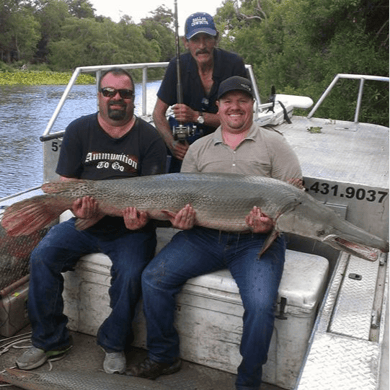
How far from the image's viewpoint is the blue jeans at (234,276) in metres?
2.89

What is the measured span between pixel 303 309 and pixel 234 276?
0.45m

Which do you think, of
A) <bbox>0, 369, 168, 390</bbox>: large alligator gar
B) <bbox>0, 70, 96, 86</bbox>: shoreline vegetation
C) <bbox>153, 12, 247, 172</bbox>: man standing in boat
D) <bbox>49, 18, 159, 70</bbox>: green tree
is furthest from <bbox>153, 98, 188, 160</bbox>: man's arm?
<bbox>49, 18, 159, 70</bbox>: green tree

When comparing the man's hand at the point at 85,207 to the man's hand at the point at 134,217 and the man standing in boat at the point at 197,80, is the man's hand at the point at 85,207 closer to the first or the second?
the man's hand at the point at 134,217

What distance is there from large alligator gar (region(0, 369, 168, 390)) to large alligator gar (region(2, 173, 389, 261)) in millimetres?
916

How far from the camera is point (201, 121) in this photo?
452 centimetres

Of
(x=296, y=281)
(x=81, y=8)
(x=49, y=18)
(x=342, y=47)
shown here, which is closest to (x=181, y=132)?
(x=296, y=281)

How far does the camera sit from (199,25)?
4457mm

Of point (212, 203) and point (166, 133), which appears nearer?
point (212, 203)

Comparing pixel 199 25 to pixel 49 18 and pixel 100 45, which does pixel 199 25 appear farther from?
pixel 49 18

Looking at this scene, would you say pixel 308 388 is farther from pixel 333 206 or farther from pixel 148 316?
pixel 333 206

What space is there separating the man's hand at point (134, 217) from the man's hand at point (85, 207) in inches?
8.3

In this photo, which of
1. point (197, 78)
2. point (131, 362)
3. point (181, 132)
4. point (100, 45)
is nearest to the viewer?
point (131, 362)

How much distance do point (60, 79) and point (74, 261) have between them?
4333 centimetres

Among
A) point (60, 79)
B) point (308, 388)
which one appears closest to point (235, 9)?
point (60, 79)
